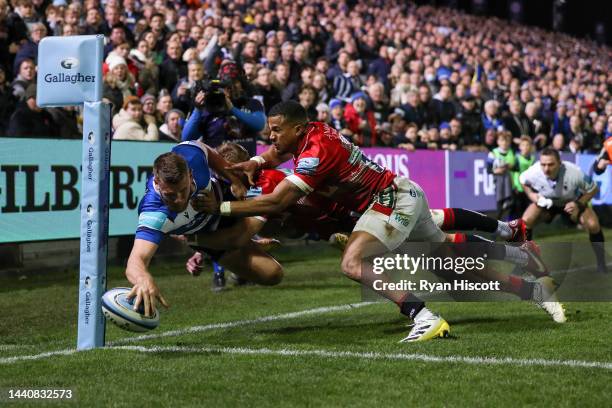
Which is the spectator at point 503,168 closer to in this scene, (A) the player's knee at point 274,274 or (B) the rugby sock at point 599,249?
(B) the rugby sock at point 599,249

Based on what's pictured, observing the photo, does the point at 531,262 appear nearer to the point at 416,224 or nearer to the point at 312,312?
the point at 416,224

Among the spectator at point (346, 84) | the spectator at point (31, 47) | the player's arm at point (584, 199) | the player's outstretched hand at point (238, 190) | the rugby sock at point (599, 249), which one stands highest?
the spectator at point (31, 47)

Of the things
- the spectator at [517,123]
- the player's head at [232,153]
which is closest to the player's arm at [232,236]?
the player's head at [232,153]

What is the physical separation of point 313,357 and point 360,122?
34.5ft

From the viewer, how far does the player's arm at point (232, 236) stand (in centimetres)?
809

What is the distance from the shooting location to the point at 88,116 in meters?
6.84

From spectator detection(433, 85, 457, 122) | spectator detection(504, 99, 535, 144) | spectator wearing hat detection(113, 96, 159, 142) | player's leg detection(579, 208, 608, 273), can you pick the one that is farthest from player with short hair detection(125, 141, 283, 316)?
spectator detection(504, 99, 535, 144)

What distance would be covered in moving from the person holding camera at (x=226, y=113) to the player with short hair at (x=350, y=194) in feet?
6.23

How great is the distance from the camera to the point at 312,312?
923cm

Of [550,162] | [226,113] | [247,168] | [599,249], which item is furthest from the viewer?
[550,162]

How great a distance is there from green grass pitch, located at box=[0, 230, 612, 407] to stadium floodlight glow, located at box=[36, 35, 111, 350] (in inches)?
19.4

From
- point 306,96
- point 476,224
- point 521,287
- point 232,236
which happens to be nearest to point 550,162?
point 306,96

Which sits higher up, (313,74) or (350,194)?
(313,74)

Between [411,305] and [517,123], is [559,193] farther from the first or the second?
[517,123]
